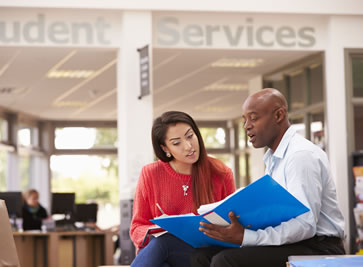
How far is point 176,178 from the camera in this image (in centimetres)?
308

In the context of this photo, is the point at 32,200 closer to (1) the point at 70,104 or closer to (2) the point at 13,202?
(2) the point at 13,202

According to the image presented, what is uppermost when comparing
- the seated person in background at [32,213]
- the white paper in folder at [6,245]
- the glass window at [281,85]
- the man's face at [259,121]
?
the glass window at [281,85]

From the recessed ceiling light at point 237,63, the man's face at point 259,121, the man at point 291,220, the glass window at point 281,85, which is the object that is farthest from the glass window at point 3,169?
the man's face at point 259,121

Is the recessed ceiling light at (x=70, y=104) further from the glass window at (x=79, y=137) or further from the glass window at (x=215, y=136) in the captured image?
the glass window at (x=215, y=136)

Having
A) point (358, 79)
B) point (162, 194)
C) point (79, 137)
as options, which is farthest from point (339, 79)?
point (79, 137)

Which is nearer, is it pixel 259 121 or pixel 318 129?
pixel 259 121

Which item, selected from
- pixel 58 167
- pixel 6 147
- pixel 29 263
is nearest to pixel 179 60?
pixel 29 263

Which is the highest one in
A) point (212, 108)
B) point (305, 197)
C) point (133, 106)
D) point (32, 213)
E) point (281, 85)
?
point (212, 108)

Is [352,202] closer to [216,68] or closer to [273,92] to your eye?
[216,68]

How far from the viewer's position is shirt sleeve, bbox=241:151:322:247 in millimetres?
2438

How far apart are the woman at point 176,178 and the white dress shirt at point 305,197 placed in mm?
525

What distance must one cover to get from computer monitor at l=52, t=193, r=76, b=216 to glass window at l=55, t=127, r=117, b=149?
7515mm

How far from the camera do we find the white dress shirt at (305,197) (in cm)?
244

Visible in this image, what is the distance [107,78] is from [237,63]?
7.88ft
